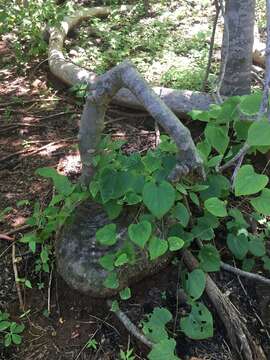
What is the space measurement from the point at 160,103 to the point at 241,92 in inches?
76.8

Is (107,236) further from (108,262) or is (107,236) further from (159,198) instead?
(159,198)

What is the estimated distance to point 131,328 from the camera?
2355 mm

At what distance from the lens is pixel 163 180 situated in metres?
2.22

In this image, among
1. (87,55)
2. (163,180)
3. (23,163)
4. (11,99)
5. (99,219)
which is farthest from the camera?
(87,55)

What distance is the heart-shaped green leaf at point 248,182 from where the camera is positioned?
2070 millimetres

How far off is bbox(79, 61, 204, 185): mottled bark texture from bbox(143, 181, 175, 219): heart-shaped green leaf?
0.58 ft

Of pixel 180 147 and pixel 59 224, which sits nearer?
pixel 180 147

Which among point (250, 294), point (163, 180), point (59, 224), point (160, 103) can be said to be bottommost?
point (250, 294)

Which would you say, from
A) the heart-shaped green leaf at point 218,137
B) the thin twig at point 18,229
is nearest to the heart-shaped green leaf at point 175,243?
the heart-shaped green leaf at point 218,137

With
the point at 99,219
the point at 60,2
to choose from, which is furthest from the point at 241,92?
the point at 60,2

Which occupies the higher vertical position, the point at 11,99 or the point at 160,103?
the point at 160,103

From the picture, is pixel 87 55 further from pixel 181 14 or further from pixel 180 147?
pixel 180 147

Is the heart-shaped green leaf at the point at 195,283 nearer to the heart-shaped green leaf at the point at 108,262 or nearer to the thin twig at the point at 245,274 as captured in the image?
the thin twig at the point at 245,274

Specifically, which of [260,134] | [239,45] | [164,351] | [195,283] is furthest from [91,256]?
[239,45]
